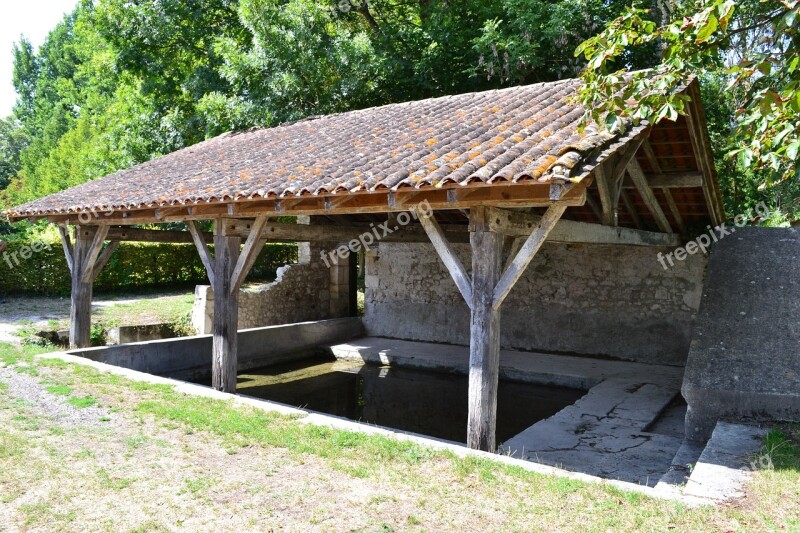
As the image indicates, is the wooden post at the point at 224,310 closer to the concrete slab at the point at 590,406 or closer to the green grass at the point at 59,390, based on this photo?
the green grass at the point at 59,390

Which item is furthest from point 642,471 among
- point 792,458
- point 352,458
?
point 352,458

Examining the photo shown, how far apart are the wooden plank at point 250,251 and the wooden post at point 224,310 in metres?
0.10

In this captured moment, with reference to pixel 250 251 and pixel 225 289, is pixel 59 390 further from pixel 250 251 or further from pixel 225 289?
pixel 250 251

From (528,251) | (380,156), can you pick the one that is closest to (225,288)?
(380,156)

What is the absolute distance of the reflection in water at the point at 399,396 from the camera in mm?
7395

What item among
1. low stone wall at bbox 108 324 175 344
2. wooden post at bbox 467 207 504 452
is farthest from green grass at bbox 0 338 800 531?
low stone wall at bbox 108 324 175 344

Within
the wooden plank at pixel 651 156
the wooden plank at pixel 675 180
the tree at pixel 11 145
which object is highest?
the tree at pixel 11 145

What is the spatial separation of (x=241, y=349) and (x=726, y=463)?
7619 millimetres

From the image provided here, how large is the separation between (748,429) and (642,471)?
916 mm

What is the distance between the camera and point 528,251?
4.52 meters

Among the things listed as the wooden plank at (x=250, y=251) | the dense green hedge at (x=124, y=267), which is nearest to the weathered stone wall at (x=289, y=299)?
the wooden plank at (x=250, y=251)

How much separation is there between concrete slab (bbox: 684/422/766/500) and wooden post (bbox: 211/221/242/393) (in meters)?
5.00

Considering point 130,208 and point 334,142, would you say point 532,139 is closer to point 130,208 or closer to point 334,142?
point 334,142

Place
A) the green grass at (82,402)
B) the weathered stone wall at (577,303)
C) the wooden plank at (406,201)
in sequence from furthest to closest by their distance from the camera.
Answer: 1. the weathered stone wall at (577,303)
2. the green grass at (82,402)
3. the wooden plank at (406,201)
